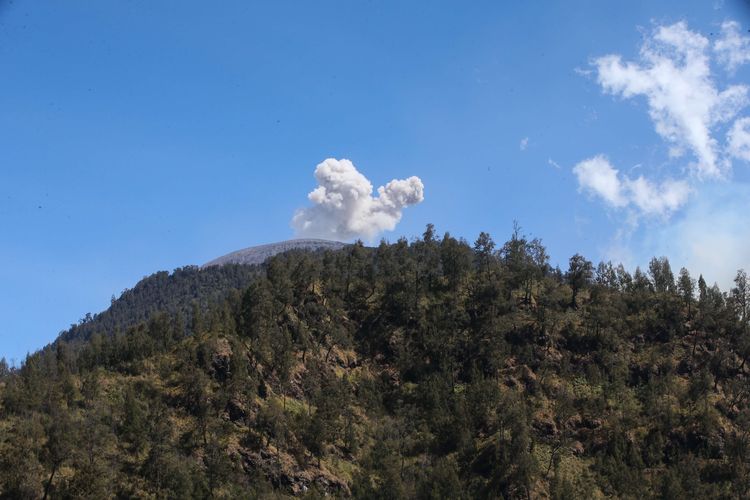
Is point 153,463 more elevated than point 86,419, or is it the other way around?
point 86,419

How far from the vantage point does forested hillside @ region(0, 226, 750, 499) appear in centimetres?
11294

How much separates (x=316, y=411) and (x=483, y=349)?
51769 millimetres

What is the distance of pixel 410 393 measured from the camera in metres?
162

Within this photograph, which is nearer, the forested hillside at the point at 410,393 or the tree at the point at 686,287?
the forested hillside at the point at 410,393

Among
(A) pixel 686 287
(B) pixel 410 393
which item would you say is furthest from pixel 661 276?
(B) pixel 410 393

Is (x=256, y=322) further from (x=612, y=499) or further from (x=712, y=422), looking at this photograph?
(x=712, y=422)

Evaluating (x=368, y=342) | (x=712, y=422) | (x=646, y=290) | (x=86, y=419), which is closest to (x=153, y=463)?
(x=86, y=419)

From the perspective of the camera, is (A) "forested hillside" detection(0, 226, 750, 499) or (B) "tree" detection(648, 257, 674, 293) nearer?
(A) "forested hillside" detection(0, 226, 750, 499)

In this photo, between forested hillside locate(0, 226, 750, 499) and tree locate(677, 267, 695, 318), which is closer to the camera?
forested hillside locate(0, 226, 750, 499)

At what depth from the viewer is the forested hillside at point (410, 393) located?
113 metres

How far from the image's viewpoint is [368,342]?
179 meters

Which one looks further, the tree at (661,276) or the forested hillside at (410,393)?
the tree at (661,276)

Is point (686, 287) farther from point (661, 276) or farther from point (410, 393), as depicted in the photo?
point (410, 393)

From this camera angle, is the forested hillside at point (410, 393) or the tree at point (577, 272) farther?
the tree at point (577, 272)
